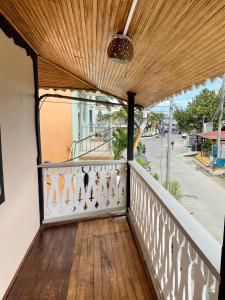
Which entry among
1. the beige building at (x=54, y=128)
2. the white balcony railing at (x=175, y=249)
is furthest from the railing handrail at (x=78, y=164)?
the beige building at (x=54, y=128)

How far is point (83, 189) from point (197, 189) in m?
2.46

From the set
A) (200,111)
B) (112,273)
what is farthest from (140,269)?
(200,111)

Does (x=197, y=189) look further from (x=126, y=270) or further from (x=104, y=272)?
(x=104, y=272)

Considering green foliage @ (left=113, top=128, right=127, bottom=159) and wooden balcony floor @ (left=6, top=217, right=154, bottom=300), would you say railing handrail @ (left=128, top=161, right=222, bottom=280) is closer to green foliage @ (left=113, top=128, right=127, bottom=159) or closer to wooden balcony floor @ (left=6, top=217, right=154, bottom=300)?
wooden balcony floor @ (left=6, top=217, right=154, bottom=300)

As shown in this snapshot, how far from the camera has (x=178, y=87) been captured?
278 cm

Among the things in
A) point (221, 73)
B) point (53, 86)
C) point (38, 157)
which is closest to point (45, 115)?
point (53, 86)

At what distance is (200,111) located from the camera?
2.86m

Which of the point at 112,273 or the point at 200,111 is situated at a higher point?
the point at 200,111

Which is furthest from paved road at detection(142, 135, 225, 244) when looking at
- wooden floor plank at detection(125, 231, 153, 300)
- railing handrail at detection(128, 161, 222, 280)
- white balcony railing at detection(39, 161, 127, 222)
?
white balcony railing at detection(39, 161, 127, 222)

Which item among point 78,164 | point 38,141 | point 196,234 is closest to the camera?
point 196,234

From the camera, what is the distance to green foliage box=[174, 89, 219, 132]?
2.48 m

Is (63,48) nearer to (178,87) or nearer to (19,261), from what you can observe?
(178,87)

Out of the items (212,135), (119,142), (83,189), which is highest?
(212,135)

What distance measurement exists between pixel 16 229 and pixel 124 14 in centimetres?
217
